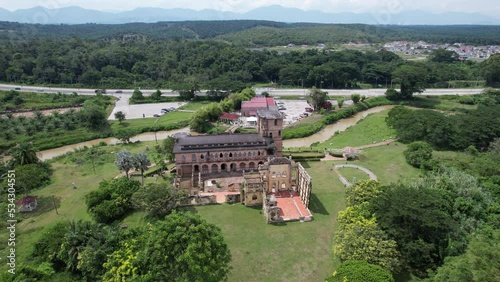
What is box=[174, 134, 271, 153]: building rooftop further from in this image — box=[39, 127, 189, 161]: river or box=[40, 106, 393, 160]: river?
box=[39, 127, 189, 161]: river

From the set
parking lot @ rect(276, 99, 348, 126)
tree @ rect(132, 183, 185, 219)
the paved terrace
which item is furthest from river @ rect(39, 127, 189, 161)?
the paved terrace

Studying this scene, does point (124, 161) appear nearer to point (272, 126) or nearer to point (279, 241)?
point (272, 126)

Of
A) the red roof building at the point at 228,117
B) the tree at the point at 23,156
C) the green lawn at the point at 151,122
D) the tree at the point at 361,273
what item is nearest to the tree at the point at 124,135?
the green lawn at the point at 151,122

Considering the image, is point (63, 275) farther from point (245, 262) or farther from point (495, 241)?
point (495, 241)

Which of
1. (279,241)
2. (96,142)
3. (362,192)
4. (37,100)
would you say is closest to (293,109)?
(96,142)

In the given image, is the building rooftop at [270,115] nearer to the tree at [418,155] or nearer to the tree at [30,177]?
the tree at [418,155]

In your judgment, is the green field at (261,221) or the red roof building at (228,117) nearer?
the green field at (261,221)

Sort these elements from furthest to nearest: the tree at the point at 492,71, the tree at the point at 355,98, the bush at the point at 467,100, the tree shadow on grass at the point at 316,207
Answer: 1. the tree at the point at 492,71
2. the bush at the point at 467,100
3. the tree at the point at 355,98
4. the tree shadow on grass at the point at 316,207
